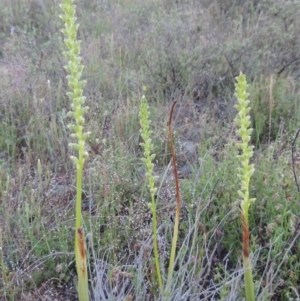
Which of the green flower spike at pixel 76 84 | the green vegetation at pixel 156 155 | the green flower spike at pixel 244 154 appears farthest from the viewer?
the green vegetation at pixel 156 155

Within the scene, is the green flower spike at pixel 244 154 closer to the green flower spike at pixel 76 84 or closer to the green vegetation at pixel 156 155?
the green vegetation at pixel 156 155

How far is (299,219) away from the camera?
214cm

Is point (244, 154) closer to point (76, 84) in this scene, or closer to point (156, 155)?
point (76, 84)

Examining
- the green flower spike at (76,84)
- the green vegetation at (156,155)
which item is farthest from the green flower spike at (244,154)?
the green flower spike at (76,84)

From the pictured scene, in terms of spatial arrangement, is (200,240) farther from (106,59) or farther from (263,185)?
(106,59)

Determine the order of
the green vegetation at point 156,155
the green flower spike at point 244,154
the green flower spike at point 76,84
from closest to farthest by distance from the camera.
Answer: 1. the green flower spike at point 76,84
2. the green flower spike at point 244,154
3. the green vegetation at point 156,155

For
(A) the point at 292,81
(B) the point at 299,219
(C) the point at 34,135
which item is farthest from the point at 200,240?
(A) the point at 292,81

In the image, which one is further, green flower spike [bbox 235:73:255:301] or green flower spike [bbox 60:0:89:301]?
green flower spike [bbox 235:73:255:301]

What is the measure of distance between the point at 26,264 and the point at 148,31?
342 centimetres

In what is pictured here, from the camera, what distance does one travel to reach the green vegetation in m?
2.05

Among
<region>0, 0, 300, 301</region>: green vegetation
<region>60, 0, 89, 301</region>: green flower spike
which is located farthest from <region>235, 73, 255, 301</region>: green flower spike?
<region>60, 0, 89, 301</region>: green flower spike

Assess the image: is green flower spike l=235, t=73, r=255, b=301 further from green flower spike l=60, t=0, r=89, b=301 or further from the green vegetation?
green flower spike l=60, t=0, r=89, b=301

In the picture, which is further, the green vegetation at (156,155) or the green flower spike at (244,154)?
the green vegetation at (156,155)

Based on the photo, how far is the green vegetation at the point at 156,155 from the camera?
2.05m
